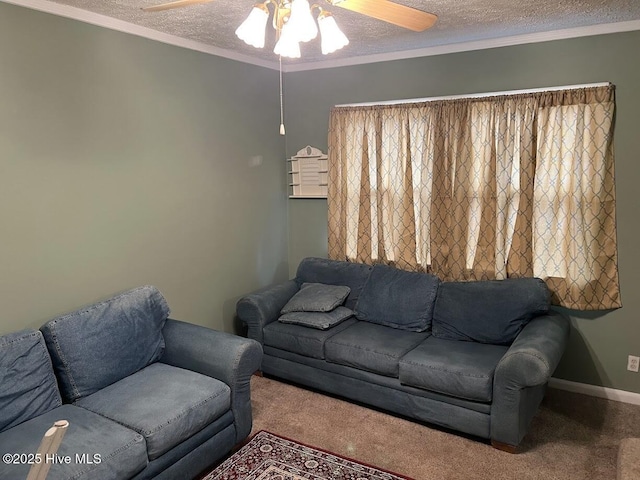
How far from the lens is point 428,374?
9.92 ft

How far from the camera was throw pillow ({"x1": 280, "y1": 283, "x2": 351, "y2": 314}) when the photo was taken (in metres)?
3.79

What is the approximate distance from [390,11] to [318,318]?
2.35 meters

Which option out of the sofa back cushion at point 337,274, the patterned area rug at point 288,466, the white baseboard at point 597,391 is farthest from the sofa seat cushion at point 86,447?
the white baseboard at point 597,391

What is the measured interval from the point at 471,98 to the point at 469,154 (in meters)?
0.43

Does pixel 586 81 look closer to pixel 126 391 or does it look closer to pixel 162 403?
pixel 162 403

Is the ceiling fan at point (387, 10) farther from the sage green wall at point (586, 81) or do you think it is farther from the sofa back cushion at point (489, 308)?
the sofa back cushion at point (489, 308)

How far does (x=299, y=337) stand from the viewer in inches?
142

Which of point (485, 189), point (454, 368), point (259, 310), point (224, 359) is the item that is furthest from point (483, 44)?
point (224, 359)

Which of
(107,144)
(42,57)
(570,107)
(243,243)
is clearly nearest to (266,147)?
(243,243)

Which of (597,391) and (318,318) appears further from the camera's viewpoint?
(318,318)

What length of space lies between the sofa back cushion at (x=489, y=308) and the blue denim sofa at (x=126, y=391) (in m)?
1.45

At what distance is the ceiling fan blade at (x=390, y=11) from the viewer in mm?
1869

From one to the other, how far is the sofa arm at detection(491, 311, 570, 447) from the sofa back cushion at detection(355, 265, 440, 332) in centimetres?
82

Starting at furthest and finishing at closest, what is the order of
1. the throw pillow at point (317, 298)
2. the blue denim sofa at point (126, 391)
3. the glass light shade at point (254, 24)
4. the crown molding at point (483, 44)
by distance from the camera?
the throw pillow at point (317, 298) → the crown molding at point (483, 44) → the blue denim sofa at point (126, 391) → the glass light shade at point (254, 24)
